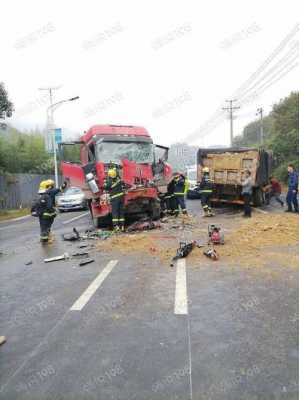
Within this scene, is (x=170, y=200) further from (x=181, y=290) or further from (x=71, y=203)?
(x=181, y=290)

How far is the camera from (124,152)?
13.4m

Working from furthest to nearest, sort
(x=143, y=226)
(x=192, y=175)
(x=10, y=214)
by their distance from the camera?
(x=192, y=175) < (x=10, y=214) < (x=143, y=226)

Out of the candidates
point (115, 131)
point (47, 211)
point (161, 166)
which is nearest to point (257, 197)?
point (161, 166)

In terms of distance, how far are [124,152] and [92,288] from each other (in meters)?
7.75

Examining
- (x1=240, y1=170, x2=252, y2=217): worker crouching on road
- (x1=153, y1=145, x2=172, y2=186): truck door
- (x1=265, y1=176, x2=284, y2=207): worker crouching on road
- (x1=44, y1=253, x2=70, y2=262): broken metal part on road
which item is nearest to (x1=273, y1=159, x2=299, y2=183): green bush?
(x1=265, y1=176, x2=284, y2=207): worker crouching on road

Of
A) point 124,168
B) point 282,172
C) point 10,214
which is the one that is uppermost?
point 124,168

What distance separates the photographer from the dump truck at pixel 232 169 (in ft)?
52.1

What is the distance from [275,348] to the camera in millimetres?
3953

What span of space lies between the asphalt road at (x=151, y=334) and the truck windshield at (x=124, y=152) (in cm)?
638

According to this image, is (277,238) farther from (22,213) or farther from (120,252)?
(22,213)

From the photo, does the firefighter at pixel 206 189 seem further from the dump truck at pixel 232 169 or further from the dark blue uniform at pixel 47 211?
the dark blue uniform at pixel 47 211

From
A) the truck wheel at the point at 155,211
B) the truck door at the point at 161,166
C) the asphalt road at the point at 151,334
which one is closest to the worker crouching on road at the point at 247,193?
the truck door at the point at 161,166

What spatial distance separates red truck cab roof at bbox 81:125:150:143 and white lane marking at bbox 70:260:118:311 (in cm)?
662

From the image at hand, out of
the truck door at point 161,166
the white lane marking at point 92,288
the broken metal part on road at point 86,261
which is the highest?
the truck door at point 161,166
